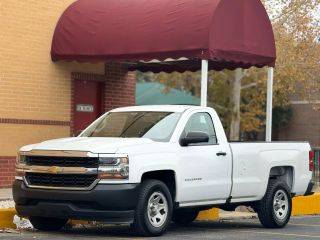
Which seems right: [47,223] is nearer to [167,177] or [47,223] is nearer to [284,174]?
[167,177]

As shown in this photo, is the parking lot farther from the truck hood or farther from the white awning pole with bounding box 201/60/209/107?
the white awning pole with bounding box 201/60/209/107

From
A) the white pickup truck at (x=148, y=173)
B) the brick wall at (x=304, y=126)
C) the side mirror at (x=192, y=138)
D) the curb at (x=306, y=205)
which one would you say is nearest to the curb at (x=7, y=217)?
the white pickup truck at (x=148, y=173)

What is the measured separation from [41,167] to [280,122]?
3266 centimetres

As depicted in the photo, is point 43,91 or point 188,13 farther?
point 43,91

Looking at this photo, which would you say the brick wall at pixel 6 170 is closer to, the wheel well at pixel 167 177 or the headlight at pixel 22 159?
the headlight at pixel 22 159

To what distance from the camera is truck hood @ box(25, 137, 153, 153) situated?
10.9 m

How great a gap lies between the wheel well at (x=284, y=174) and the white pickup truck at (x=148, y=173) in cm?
11

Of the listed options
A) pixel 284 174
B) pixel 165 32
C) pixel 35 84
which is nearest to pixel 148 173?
pixel 284 174

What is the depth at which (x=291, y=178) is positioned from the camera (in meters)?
14.0

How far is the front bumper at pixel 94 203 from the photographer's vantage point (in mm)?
10664

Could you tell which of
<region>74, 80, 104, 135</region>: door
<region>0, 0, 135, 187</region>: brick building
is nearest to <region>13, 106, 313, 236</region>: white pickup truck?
<region>0, 0, 135, 187</region>: brick building

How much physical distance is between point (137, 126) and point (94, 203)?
180 centimetres

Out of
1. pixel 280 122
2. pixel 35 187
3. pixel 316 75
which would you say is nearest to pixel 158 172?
pixel 35 187

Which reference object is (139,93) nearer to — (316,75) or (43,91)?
(316,75)
